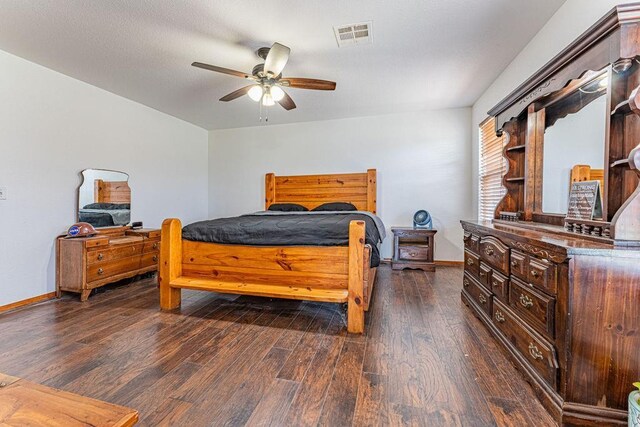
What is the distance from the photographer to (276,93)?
8.93 feet

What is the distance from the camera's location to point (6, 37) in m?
2.39

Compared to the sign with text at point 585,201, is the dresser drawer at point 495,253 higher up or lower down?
lower down

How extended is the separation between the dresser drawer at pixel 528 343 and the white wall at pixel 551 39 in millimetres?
1898

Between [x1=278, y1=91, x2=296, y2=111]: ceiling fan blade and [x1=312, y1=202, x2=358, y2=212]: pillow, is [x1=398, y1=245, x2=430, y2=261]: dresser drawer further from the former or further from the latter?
[x1=278, y1=91, x2=296, y2=111]: ceiling fan blade

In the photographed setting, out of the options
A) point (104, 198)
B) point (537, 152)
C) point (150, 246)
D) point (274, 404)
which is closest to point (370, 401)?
point (274, 404)

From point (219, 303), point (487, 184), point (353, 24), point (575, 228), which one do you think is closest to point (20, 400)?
point (219, 303)

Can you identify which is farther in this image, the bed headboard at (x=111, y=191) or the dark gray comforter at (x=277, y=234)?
the bed headboard at (x=111, y=191)

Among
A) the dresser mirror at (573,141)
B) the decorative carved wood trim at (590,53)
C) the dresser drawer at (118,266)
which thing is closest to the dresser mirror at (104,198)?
the dresser drawer at (118,266)

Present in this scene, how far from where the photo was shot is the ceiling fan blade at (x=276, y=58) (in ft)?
7.27

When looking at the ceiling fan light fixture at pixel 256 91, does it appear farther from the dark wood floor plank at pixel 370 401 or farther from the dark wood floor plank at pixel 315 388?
the dark wood floor plank at pixel 370 401

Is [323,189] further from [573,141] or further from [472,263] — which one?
[573,141]

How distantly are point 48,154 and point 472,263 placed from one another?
4.43m

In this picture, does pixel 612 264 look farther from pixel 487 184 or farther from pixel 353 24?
pixel 487 184

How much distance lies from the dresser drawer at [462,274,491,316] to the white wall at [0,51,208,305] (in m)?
4.25
